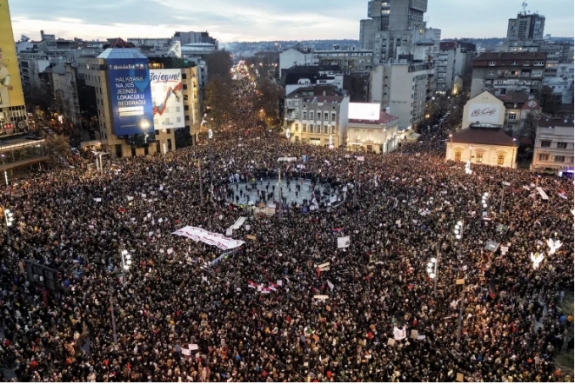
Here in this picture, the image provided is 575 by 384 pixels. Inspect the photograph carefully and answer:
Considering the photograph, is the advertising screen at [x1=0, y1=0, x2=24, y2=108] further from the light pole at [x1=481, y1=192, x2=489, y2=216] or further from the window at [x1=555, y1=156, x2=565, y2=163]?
the window at [x1=555, y1=156, x2=565, y2=163]

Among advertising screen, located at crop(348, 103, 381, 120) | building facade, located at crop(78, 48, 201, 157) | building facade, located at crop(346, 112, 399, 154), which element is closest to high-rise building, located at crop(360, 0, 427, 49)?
building facade, located at crop(346, 112, 399, 154)

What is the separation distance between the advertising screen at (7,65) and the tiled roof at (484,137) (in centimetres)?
4562

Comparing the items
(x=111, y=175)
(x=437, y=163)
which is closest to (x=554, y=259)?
(x=437, y=163)

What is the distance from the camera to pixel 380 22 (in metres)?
136

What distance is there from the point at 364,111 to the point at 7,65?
127 ft

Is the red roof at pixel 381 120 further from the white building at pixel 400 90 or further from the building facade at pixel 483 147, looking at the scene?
the building facade at pixel 483 147

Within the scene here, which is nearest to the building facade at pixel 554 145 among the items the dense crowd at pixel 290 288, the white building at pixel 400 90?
the dense crowd at pixel 290 288

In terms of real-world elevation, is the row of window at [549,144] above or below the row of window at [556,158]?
above

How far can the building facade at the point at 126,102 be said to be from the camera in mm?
48716

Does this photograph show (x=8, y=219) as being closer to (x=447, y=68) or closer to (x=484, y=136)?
(x=484, y=136)

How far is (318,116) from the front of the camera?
57.3m

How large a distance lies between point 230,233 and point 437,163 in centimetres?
2330

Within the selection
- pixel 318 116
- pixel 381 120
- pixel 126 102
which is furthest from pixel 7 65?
pixel 381 120

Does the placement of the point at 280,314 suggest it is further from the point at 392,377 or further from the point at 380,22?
the point at 380,22
